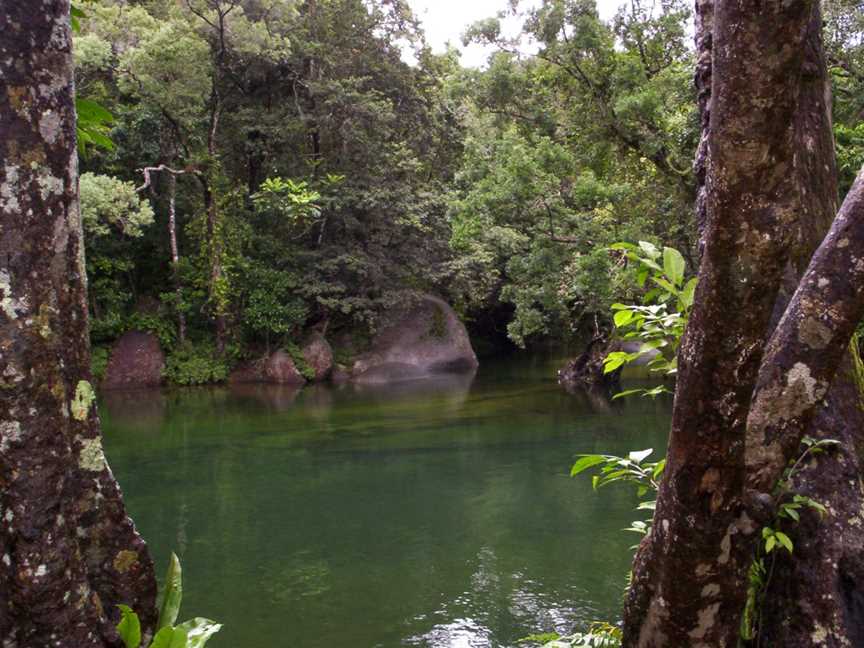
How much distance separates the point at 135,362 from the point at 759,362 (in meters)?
16.4

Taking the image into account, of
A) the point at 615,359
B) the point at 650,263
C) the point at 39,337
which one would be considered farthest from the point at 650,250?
the point at 39,337

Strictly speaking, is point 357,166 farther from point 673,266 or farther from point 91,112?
point 673,266

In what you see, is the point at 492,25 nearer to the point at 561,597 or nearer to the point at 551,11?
the point at 551,11

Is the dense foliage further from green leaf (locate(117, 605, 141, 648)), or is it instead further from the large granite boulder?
green leaf (locate(117, 605, 141, 648))

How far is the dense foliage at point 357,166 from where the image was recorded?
1239 centimetres

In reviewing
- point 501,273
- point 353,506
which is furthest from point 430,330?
point 353,506

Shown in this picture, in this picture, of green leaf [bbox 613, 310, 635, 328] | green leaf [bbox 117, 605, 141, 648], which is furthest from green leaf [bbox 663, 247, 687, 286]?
green leaf [bbox 117, 605, 141, 648]

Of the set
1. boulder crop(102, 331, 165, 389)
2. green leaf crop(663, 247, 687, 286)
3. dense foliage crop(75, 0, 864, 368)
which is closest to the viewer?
green leaf crop(663, 247, 687, 286)

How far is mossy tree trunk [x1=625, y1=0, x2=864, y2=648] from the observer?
1.18 m

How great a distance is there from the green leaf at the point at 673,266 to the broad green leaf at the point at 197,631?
4.14ft

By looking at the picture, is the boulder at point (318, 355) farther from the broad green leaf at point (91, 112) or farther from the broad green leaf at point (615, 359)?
the broad green leaf at point (615, 359)

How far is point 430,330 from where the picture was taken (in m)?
18.8

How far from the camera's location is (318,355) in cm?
1742

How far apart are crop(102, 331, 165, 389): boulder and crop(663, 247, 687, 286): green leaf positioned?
51.1 feet
